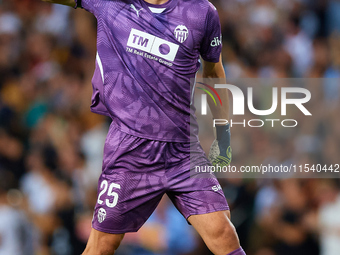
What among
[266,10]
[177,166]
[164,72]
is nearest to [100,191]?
[177,166]

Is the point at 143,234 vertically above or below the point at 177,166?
below

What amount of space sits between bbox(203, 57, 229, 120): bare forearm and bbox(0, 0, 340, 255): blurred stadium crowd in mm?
1935

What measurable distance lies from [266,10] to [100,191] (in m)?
5.22

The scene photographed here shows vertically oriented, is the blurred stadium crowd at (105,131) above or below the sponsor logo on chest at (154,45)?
below

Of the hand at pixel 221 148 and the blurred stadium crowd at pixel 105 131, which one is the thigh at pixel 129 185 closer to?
the hand at pixel 221 148

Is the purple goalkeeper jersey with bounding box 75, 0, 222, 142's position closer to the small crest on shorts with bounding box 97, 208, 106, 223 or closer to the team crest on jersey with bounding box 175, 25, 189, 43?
the team crest on jersey with bounding box 175, 25, 189, 43

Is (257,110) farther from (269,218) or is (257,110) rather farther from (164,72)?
(164,72)

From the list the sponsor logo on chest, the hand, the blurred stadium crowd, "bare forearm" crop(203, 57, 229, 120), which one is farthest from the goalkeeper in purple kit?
the blurred stadium crowd

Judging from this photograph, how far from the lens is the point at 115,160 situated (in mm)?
3453

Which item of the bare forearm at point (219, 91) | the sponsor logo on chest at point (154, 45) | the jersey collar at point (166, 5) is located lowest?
the bare forearm at point (219, 91)

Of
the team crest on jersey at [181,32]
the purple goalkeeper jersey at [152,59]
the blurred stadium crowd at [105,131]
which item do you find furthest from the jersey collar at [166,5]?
the blurred stadium crowd at [105,131]

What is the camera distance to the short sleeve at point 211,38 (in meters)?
3.41

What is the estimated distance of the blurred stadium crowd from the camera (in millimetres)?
5633

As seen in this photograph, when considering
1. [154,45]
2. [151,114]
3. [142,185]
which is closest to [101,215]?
[142,185]
